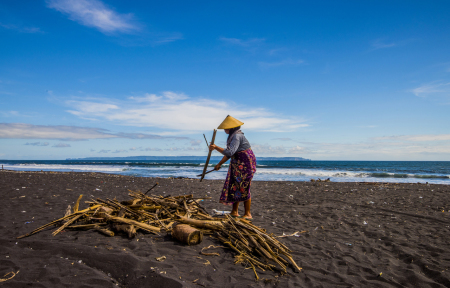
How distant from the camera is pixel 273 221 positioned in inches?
222

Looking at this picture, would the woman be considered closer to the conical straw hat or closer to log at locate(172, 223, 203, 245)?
the conical straw hat

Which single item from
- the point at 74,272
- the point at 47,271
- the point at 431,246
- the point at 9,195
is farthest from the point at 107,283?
the point at 9,195

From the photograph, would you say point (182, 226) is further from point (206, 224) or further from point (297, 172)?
point (297, 172)

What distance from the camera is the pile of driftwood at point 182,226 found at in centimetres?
336

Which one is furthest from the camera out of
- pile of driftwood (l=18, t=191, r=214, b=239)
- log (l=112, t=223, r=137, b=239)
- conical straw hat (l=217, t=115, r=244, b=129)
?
conical straw hat (l=217, t=115, r=244, b=129)

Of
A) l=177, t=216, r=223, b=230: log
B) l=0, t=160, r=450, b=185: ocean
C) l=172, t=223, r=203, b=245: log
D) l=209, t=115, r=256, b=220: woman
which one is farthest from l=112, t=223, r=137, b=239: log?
l=0, t=160, r=450, b=185: ocean

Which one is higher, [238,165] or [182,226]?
[238,165]

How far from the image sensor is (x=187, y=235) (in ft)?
11.5

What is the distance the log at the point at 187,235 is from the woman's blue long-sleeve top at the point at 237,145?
5.50ft

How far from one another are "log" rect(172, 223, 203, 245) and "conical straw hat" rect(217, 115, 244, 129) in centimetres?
213

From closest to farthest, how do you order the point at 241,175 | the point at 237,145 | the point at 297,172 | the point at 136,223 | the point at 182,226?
the point at 182,226
the point at 136,223
the point at 237,145
the point at 241,175
the point at 297,172

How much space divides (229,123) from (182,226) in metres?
2.23

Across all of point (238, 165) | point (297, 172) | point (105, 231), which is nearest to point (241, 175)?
point (238, 165)

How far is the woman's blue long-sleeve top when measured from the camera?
16.1ft
